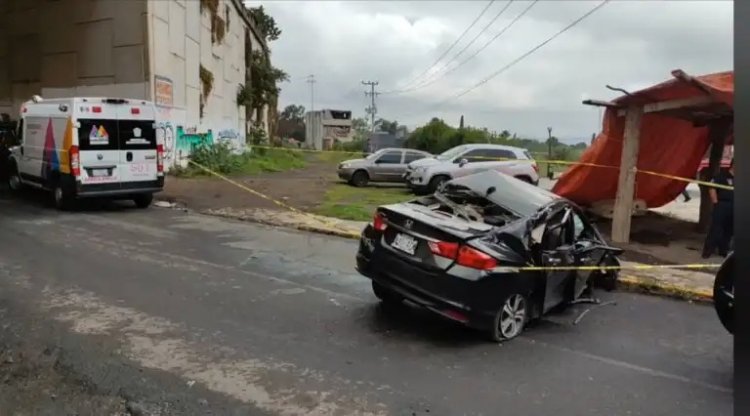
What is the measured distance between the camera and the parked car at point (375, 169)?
22609 millimetres

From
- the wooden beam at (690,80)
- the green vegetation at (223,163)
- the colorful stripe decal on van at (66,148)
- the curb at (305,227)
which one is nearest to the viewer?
the wooden beam at (690,80)

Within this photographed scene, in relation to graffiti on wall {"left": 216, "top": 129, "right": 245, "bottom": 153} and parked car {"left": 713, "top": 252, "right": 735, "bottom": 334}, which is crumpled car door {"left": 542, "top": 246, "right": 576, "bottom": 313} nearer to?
parked car {"left": 713, "top": 252, "right": 735, "bottom": 334}

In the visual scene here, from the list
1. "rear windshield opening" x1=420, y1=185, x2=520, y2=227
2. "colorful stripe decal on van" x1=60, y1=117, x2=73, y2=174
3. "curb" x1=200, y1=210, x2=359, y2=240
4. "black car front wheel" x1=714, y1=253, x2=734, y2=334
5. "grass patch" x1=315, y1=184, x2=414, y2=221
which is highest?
"colorful stripe decal on van" x1=60, y1=117, x2=73, y2=174

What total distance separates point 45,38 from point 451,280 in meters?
22.7

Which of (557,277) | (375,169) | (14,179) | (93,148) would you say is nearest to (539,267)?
(557,277)

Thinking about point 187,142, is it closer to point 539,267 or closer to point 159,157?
point 159,157

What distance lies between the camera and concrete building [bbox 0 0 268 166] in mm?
20281

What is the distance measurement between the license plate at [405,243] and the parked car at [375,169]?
16802 millimetres

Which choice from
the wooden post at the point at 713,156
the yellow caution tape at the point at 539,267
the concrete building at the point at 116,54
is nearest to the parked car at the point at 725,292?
the yellow caution tape at the point at 539,267

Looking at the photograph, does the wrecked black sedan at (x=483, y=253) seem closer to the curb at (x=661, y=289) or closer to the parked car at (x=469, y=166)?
the curb at (x=661, y=289)

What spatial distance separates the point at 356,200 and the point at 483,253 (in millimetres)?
11924

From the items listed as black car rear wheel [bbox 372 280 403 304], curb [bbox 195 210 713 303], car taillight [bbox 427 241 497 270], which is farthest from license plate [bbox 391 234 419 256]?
curb [bbox 195 210 713 303]

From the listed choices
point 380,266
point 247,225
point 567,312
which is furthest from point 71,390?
point 247,225

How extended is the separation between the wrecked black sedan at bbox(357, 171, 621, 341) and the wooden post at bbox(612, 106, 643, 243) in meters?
5.44
